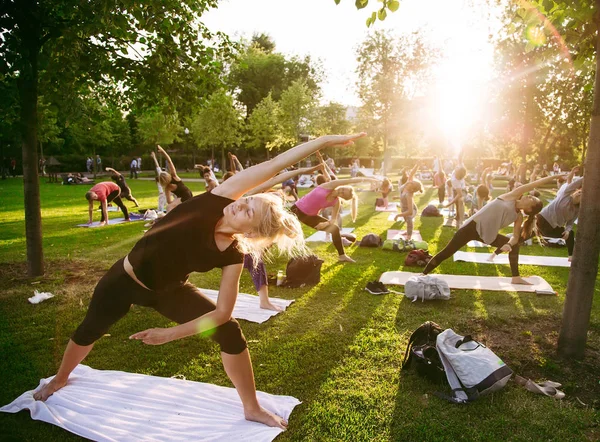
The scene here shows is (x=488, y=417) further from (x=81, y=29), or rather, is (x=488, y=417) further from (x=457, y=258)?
(x=81, y=29)

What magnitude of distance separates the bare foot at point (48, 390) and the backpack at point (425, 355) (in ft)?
10.7

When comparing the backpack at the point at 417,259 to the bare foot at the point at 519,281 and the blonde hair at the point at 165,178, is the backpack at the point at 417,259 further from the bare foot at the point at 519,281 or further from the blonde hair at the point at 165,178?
the blonde hair at the point at 165,178

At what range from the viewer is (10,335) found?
518 centimetres

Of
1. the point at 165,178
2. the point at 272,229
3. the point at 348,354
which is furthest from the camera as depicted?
the point at 165,178

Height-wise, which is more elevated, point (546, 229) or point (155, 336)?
point (155, 336)

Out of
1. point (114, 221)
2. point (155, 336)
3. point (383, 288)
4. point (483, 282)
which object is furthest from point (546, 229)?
point (114, 221)

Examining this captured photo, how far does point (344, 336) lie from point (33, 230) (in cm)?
571

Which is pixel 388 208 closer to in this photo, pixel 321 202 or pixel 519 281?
pixel 321 202

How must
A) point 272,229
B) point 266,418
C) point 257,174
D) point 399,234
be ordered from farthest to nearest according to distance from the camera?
point 399,234 → point 266,418 → point 257,174 → point 272,229

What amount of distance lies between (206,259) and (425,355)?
8.21ft

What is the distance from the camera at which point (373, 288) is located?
22.8ft

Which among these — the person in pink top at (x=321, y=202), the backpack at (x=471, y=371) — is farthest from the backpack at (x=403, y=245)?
the backpack at (x=471, y=371)

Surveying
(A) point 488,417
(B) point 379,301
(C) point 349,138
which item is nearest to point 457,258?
(B) point 379,301

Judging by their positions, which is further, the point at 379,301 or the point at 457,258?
the point at 457,258
